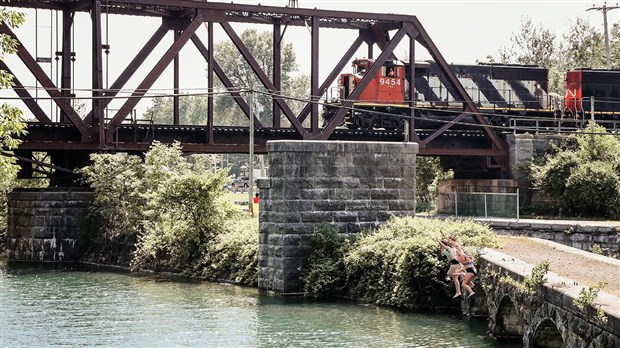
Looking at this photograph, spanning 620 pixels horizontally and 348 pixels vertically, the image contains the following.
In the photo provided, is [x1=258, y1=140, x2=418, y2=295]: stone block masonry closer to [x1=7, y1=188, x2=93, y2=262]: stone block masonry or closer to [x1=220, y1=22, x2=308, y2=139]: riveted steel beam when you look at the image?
[x1=220, y1=22, x2=308, y2=139]: riveted steel beam

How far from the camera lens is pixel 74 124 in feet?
147

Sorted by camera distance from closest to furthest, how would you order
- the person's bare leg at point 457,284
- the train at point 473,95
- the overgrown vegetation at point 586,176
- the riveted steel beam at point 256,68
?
the person's bare leg at point 457,284 → the overgrown vegetation at point 586,176 → the riveted steel beam at point 256,68 → the train at point 473,95

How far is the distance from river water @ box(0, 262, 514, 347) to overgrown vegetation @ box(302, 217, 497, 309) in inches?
24.4

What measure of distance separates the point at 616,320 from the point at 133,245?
29.8 m

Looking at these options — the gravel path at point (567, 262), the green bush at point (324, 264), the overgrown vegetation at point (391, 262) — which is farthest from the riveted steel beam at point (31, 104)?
the gravel path at point (567, 262)

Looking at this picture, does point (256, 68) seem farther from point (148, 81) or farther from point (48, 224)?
point (48, 224)

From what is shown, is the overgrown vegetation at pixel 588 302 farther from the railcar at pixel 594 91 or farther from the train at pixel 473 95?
the railcar at pixel 594 91

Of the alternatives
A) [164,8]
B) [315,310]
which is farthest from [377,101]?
[315,310]

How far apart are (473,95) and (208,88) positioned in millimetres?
17841

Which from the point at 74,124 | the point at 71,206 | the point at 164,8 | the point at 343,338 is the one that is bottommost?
the point at 343,338

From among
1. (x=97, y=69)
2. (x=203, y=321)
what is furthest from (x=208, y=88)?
(x=203, y=321)

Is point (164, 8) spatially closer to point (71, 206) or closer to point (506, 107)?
point (71, 206)

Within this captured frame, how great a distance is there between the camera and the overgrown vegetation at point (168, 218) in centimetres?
3678

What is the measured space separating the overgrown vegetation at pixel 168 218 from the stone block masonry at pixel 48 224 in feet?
2.80
